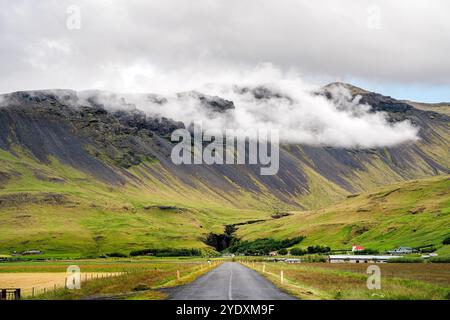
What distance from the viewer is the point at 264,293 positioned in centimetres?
4997

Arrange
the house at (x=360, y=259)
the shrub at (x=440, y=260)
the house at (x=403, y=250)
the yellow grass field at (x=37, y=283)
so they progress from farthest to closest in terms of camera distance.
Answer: the house at (x=403, y=250), the house at (x=360, y=259), the shrub at (x=440, y=260), the yellow grass field at (x=37, y=283)

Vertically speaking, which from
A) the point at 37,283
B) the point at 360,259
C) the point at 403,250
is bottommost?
the point at 37,283

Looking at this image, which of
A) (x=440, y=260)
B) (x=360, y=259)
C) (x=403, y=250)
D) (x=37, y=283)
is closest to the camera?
(x=37, y=283)

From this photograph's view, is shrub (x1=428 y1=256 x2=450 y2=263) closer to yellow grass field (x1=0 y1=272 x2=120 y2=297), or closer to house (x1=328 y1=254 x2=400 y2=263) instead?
house (x1=328 y1=254 x2=400 y2=263)

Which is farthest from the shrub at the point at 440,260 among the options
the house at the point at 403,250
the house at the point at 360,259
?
the house at the point at 403,250

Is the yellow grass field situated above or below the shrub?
below

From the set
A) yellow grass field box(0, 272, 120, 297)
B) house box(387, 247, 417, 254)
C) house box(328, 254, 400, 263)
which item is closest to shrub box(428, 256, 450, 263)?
house box(328, 254, 400, 263)

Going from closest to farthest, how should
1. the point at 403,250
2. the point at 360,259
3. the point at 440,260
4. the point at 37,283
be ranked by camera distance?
the point at 37,283, the point at 440,260, the point at 360,259, the point at 403,250

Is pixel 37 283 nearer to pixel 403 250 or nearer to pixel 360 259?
pixel 360 259

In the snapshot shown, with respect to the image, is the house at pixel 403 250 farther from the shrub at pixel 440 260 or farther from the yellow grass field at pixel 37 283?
the yellow grass field at pixel 37 283

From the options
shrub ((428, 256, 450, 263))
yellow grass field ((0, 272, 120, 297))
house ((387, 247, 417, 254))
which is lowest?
yellow grass field ((0, 272, 120, 297))

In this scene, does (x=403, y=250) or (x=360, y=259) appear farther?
(x=403, y=250)

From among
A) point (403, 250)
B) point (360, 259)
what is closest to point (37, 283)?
point (360, 259)
